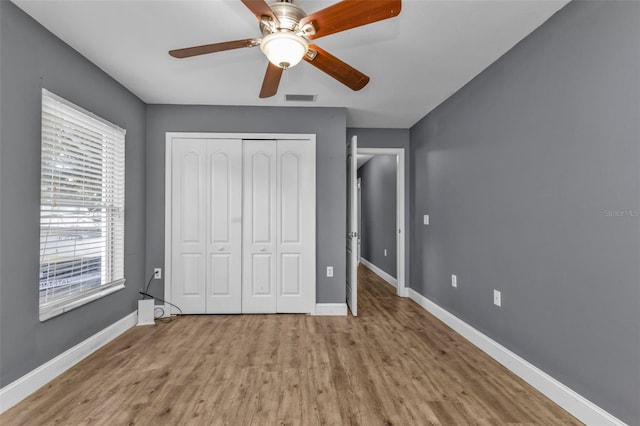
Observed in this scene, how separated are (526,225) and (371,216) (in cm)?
439

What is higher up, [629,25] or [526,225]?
[629,25]

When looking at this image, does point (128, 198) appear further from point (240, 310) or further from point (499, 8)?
point (499, 8)

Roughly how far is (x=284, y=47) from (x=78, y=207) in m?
2.14

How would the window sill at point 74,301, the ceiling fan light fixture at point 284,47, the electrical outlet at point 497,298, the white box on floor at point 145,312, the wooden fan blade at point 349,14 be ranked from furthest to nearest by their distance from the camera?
1. the white box on floor at point 145,312
2. the electrical outlet at point 497,298
3. the window sill at point 74,301
4. the ceiling fan light fixture at point 284,47
5. the wooden fan blade at point 349,14

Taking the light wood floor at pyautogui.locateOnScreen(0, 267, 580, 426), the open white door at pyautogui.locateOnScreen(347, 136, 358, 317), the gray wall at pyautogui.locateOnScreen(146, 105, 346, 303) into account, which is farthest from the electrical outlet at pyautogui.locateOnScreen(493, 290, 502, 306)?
the gray wall at pyautogui.locateOnScreen(146, 105, 346, 303)

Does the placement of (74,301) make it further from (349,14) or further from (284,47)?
(349,14)

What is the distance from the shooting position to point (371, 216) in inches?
261

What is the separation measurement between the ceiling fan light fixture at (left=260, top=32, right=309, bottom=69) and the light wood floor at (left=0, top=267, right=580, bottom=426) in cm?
202

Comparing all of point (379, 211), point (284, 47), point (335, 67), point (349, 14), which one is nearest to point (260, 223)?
point (335, 67)

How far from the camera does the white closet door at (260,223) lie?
365 cm

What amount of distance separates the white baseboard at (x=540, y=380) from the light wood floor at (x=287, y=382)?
0.19 ft

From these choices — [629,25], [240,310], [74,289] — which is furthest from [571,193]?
[74,289]

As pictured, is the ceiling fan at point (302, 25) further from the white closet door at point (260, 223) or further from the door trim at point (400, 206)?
the door trim at point (400, 206)

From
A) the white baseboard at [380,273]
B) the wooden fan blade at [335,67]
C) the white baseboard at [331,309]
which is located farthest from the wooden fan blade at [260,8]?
the white baseboard at [380,273]
